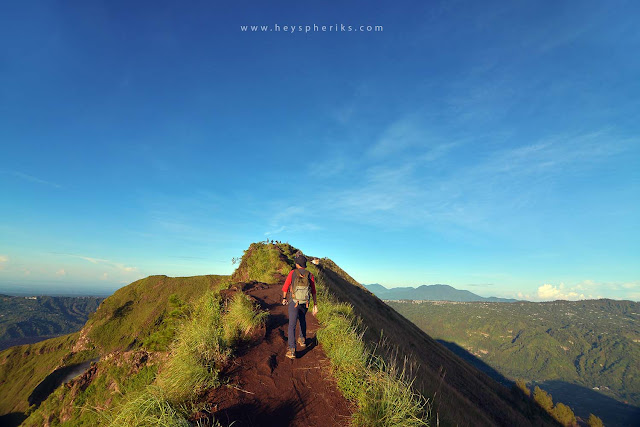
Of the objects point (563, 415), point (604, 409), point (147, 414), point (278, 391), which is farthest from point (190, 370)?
point (604, 409)

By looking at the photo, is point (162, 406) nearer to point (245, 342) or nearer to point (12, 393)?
point (245, 342)

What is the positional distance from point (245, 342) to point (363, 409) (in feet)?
13.2

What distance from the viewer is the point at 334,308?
39.8ft

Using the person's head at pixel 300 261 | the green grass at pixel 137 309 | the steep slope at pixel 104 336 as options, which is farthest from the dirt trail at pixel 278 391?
the steep slope at pixel 104 336

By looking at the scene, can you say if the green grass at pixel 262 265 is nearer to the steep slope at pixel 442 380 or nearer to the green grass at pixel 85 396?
the steep slope at pixel 442 380

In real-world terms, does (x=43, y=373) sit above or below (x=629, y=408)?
above

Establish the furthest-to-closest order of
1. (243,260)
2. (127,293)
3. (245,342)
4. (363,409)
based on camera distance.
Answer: (127,293), (243,260), (245,342), (363,409)

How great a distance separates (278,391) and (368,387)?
1971mm

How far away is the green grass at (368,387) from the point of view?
505cm

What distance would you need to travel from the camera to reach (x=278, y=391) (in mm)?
6262

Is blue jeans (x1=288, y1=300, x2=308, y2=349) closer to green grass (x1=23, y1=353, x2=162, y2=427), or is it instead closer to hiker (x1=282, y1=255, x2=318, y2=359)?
hiker (x1=282, y1=255, x2=318, y2=359)

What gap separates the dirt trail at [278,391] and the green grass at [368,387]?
303 millimetres

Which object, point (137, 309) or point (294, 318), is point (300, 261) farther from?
point (137, 309)

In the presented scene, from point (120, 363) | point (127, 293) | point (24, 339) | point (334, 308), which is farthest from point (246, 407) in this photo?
point (24, 339)
